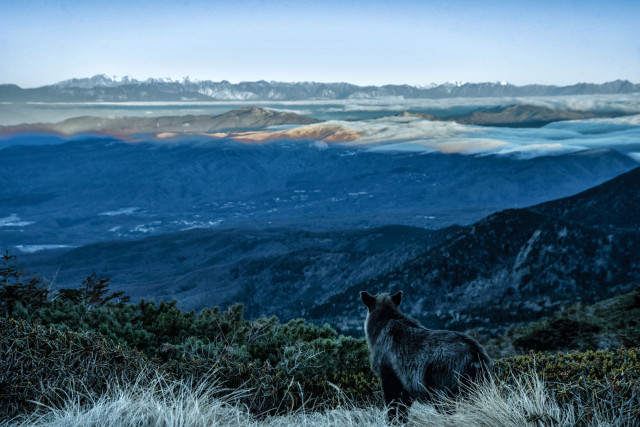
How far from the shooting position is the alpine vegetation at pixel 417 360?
18.0 ft

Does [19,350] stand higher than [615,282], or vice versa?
[19,350]

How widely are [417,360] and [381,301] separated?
4.35 feet

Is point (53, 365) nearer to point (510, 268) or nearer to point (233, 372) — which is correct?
point (233, 372)

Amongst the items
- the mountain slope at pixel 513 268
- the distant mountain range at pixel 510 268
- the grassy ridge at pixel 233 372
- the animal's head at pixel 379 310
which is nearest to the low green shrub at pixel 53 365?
the grassy ridge at pixel 233 372

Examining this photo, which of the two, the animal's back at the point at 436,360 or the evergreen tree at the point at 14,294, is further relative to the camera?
the evergreen tree at the point at 14,294

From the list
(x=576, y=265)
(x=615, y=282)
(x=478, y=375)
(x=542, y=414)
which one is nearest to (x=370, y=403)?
(x=478, y=375)

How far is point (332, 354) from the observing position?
7.91 m

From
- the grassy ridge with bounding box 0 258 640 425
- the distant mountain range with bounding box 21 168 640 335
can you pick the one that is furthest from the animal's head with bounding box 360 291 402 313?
the distant mountain range with bounding box 21 168 640 335

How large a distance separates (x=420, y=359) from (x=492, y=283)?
67978mm

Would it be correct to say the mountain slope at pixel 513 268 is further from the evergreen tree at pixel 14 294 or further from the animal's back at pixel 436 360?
the animal's back at pixel 436 360

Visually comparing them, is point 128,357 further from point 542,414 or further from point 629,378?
point 629,378

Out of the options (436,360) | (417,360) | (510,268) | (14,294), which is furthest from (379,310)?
(510,268)

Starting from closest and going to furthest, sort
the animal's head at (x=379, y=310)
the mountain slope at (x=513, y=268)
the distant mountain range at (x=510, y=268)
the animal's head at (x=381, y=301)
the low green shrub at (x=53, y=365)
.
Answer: the low green shrub at (x=53, y=365)
the animal's head at (x=379, y=310)
the animal's head at (x=381, y=301)
the distant mountain range at (x=510, y=268)
the mountain slope at (x=513, y=268)

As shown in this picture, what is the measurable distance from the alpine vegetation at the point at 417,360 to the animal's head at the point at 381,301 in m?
0.10
